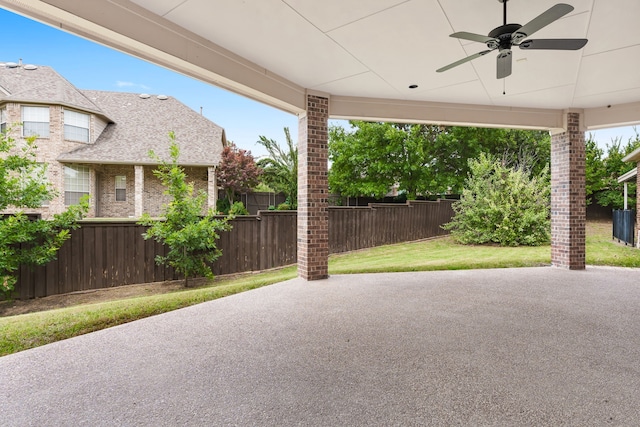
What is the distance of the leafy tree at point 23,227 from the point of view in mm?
4984

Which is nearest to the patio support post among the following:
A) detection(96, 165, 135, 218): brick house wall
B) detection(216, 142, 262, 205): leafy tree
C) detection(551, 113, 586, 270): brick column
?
detection(216, 142, 262, 205): leafy tree

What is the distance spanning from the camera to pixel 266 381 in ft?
7.36

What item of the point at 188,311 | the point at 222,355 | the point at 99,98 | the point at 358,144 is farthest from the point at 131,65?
the point at 222,355

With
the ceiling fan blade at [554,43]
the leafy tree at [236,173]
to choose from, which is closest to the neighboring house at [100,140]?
the leafy tree at [236,173]

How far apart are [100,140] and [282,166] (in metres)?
6.55

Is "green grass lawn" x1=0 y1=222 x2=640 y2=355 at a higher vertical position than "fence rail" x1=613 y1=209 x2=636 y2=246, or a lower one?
lower

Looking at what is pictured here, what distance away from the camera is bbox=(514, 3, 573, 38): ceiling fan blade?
235 cm

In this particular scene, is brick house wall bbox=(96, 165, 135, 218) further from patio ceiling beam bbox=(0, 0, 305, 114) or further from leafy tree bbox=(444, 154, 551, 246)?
leafy tree bbox=(444, 154, 551, 246)

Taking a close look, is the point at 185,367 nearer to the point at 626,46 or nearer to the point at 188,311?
the point at 188,311

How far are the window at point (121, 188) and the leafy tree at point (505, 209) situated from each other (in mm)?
11612

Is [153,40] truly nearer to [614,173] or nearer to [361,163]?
[361,163]

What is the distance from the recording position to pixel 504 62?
325 cm

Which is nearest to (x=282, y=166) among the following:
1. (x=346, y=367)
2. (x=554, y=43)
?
(x=554, y=43)

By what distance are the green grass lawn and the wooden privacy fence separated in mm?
397
